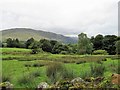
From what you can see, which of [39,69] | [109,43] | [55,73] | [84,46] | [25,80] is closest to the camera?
[25,80]

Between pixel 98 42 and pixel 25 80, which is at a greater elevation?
pixel 98 42

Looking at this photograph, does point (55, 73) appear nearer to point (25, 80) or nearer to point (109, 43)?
point (25, 80)

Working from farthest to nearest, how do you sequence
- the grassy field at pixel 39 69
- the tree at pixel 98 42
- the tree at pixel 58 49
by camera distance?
the tree at pixel 98 42 → the tree at pixel 58 49 → the grassy field at pixel 39 69

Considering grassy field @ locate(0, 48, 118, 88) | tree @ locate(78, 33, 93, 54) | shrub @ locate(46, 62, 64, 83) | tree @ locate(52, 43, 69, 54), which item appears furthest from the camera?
tree @ locate(52, 43, 69, 54)

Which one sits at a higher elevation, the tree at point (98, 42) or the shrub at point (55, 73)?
the tree at point (98, 42)

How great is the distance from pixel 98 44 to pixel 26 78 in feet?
162

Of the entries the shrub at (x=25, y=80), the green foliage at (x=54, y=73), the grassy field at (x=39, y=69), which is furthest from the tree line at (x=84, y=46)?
the shrub at (x=25, y=80)

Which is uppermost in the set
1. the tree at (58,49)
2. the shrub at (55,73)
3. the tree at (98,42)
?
the tree at (98,42)

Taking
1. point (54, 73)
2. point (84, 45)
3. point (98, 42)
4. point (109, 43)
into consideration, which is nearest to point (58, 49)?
point (84, 45)

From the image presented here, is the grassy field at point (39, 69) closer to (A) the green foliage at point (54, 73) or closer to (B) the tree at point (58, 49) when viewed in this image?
(A) the green foliage at point (54, 73)

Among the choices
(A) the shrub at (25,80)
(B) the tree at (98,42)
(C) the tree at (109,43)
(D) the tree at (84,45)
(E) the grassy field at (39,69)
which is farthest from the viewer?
(B) the tree at (98,42)

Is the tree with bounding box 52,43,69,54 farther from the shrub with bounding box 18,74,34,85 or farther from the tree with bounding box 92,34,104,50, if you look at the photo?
the shrub with bounding box 18,74,34,85

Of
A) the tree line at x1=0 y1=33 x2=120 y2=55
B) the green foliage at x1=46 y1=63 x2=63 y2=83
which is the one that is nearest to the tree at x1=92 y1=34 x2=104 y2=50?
the tree line at x1=0 y1=33 x2=120 y2=55

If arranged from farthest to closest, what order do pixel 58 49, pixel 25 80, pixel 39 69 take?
pixel 58 49 < pixel 39 69 < pixel 25 80
